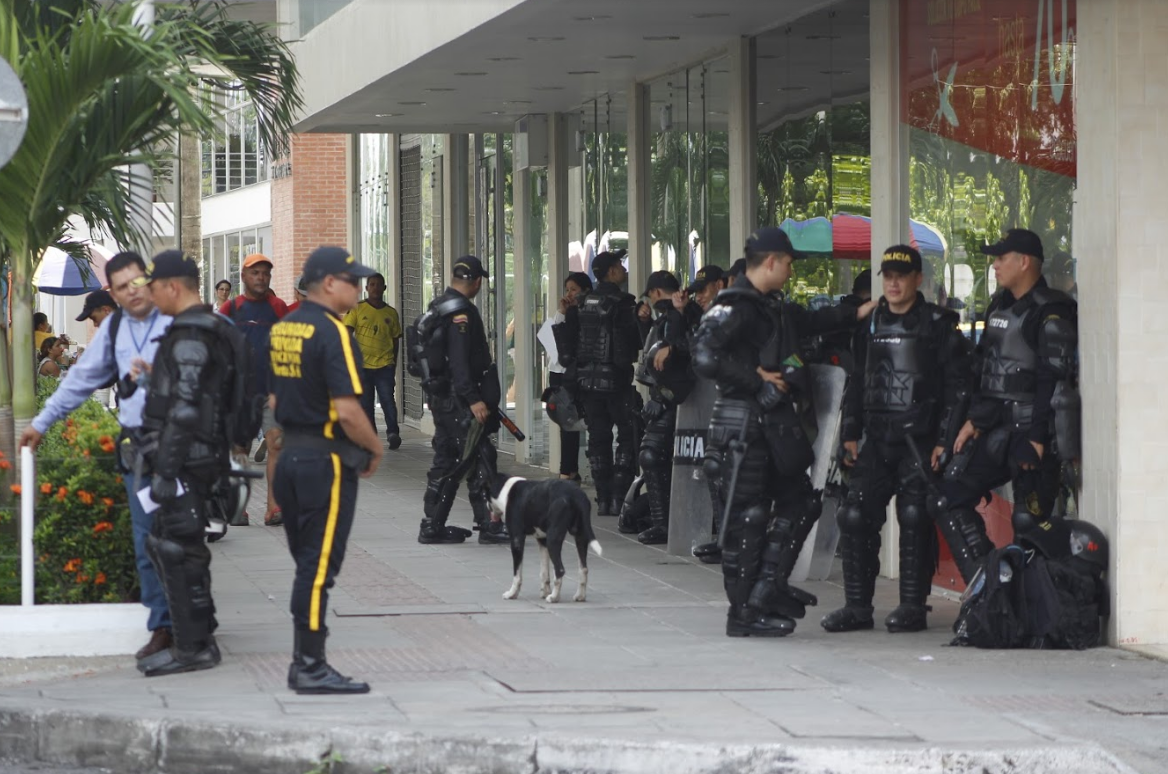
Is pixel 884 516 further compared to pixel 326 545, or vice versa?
pixel 884 516

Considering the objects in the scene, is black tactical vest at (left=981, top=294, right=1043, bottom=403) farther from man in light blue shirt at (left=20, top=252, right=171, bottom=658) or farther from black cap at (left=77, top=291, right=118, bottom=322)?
black cap at (left=77, top=291, right=118, bottom=322)

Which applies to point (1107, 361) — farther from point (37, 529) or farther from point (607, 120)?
point (607, 120)

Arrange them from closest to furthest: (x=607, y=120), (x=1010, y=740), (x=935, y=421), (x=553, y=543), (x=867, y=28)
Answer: (x=1010, y=740) → (x=935, y=421) → (x=553, y=543) → (x=867, y=28) → (x=607, y=120)

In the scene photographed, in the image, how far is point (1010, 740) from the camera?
6.45 meters

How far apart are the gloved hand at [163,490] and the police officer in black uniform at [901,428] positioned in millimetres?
3288

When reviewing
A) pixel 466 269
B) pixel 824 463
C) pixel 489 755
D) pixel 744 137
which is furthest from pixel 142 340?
pixel 744 137

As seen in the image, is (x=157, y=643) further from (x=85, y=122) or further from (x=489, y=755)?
(x=85, y=122)

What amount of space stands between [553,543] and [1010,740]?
379 cm

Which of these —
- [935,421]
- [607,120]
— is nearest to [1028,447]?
[935,421]

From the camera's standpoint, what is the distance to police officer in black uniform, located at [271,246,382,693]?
23.4 ft

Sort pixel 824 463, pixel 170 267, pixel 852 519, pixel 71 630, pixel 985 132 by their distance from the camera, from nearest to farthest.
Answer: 1. pixel 170 267
2. pixel 71 630
3. pixel 852 519
4. pixel 985 132
5. pixel 824 463

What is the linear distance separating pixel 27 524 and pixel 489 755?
2.97m

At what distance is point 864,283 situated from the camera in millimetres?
11203

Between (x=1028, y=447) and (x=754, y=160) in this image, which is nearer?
(x=1028, y=447)
